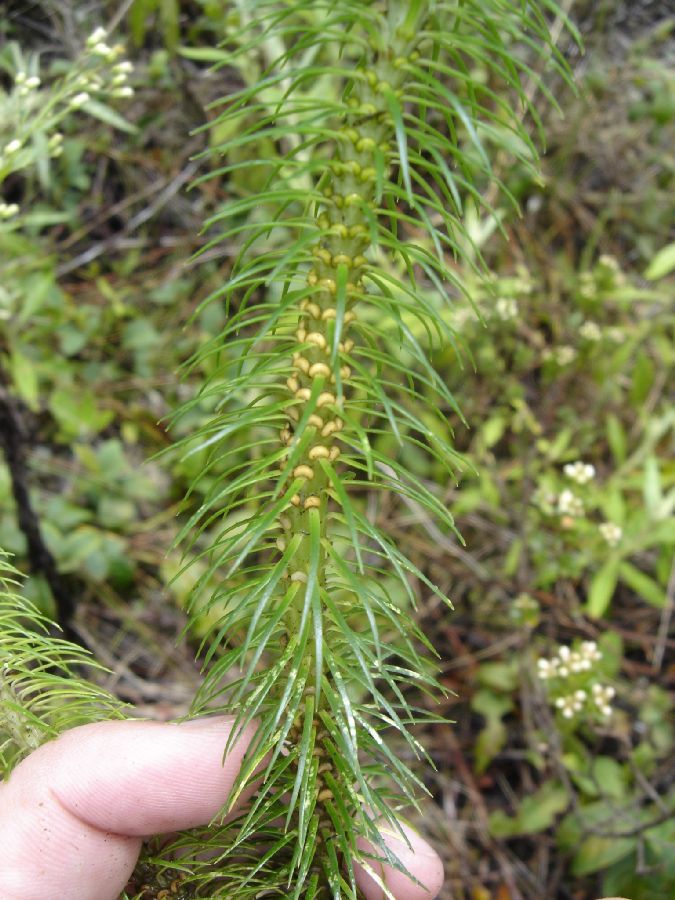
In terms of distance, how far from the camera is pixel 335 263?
755mm

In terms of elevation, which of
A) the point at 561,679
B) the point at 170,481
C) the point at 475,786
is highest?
the point at 170,481

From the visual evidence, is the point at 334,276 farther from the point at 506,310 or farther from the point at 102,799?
the point at 506,310

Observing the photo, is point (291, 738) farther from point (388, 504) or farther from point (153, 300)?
point (153, 300)

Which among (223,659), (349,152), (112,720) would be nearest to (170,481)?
(112,720)

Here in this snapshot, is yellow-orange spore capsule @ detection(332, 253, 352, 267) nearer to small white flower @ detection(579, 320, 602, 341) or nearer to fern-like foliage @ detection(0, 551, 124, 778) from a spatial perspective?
fern-like foliage @ detection(0, 551, 124, 778)

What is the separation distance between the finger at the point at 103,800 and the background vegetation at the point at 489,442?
1.01 meters

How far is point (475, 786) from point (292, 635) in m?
1.75

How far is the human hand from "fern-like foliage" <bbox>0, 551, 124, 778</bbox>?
24mm

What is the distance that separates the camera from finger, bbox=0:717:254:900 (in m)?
0.99

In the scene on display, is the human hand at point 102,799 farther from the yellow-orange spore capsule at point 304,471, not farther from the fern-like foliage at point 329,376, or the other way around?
the yellow-orange spore capsule at point 304,471

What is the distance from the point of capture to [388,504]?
2.75 metres

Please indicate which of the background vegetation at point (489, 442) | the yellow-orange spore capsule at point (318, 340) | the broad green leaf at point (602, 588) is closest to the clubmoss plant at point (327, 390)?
the yellow-orange spore capsule at point (318, 340)

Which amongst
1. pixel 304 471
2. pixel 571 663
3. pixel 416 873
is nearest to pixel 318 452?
pixel 304 471

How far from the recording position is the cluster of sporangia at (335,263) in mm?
705
